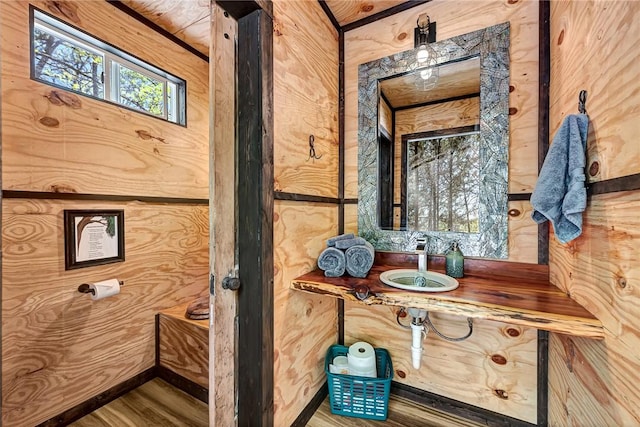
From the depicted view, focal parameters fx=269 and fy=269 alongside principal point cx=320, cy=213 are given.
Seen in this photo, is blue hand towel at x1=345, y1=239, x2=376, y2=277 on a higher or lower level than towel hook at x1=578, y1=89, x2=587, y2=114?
lower

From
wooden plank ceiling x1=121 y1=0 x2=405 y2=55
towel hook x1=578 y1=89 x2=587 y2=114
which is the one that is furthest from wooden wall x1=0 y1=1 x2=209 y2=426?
towel hook x1=578 y1=89 x2=587 y2=114

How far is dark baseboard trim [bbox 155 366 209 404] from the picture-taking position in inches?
69.4

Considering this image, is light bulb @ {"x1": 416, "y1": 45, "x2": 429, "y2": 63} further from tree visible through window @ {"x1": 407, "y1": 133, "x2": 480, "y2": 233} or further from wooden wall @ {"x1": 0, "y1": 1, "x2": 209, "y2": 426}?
wooden wall @ {"x1": 0, "y1": 1, "x2": 209, "y2": 426}

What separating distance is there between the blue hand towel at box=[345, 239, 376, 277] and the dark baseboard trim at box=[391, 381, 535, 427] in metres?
0.88

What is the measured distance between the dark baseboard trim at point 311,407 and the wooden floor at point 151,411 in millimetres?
606

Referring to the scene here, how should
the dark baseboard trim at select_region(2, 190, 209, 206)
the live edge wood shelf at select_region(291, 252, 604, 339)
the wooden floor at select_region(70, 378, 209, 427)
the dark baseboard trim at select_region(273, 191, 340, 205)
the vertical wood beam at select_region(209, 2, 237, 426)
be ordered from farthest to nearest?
the wooden floor at select_region(70, 378, 209, 427), the dark baseboard trim at select_region(2, 190, 209, 206), the dark baseboard trim at select_region(273, 191, 340, 205), the vertical wood beam at select_region(209, 2, 237, 426), the live edge wood shelf at select_region(291, 252, 604, 339)

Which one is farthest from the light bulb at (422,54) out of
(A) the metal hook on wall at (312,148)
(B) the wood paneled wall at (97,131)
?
(B) the wood paneled wall at (97,131)

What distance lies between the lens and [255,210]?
1146 mm

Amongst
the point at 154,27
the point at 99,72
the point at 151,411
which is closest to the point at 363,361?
the point at 151,411

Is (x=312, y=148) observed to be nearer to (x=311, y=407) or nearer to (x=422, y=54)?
(x=422, y=54)

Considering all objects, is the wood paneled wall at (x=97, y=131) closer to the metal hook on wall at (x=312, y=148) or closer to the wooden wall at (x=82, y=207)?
the wooden wall at (x=82, y=207)

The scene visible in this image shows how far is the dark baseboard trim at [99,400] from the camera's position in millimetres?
1506

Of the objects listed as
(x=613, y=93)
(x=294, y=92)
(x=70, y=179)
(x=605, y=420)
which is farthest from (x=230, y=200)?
(x=605, y=420)

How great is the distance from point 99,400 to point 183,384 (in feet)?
1.53
